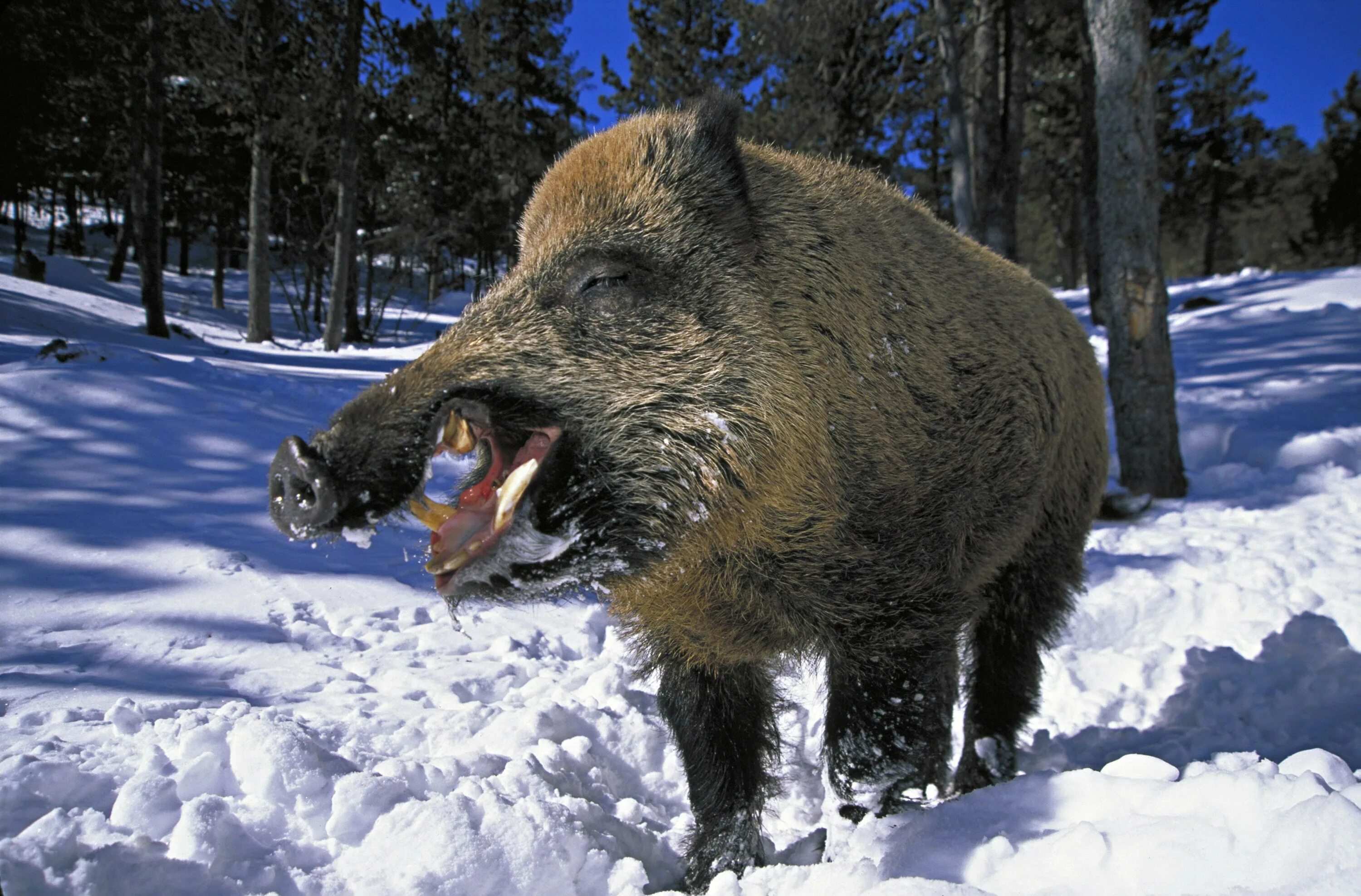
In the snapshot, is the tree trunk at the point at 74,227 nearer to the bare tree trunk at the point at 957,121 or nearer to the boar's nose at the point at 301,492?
the bare tree trunk at the point at 957,121

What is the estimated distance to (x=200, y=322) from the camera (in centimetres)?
2003

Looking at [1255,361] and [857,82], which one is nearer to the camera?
[1255,361]

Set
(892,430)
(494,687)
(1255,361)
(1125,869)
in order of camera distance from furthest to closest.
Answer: (1255,361), (494,687), (892,430), (1125,869)

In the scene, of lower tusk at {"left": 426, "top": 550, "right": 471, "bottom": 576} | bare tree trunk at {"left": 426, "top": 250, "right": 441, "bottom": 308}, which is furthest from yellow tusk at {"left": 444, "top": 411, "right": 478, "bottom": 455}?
bare tree trunk at {"left": 426, "top": 250, "right": 441, "bottom": 308}

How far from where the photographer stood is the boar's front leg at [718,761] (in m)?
2.13

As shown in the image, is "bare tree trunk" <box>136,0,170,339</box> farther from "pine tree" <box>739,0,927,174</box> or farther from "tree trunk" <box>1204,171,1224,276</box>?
"tree trunk" <box>1204,171,1224,276</box>

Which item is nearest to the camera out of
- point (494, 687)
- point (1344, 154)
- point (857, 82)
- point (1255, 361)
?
point (494, 687)

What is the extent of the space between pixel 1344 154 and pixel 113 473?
43.4 metres

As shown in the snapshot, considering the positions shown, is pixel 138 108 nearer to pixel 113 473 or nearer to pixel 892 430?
pixel 113 473

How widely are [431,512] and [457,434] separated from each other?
21cm

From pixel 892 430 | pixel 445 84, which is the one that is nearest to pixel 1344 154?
pixel 445 84

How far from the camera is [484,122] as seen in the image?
22438 mm

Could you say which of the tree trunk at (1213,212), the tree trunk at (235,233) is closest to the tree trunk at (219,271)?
the tree trunk at (235,233)

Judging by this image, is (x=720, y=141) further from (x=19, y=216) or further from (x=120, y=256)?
(x=19, y=216)
